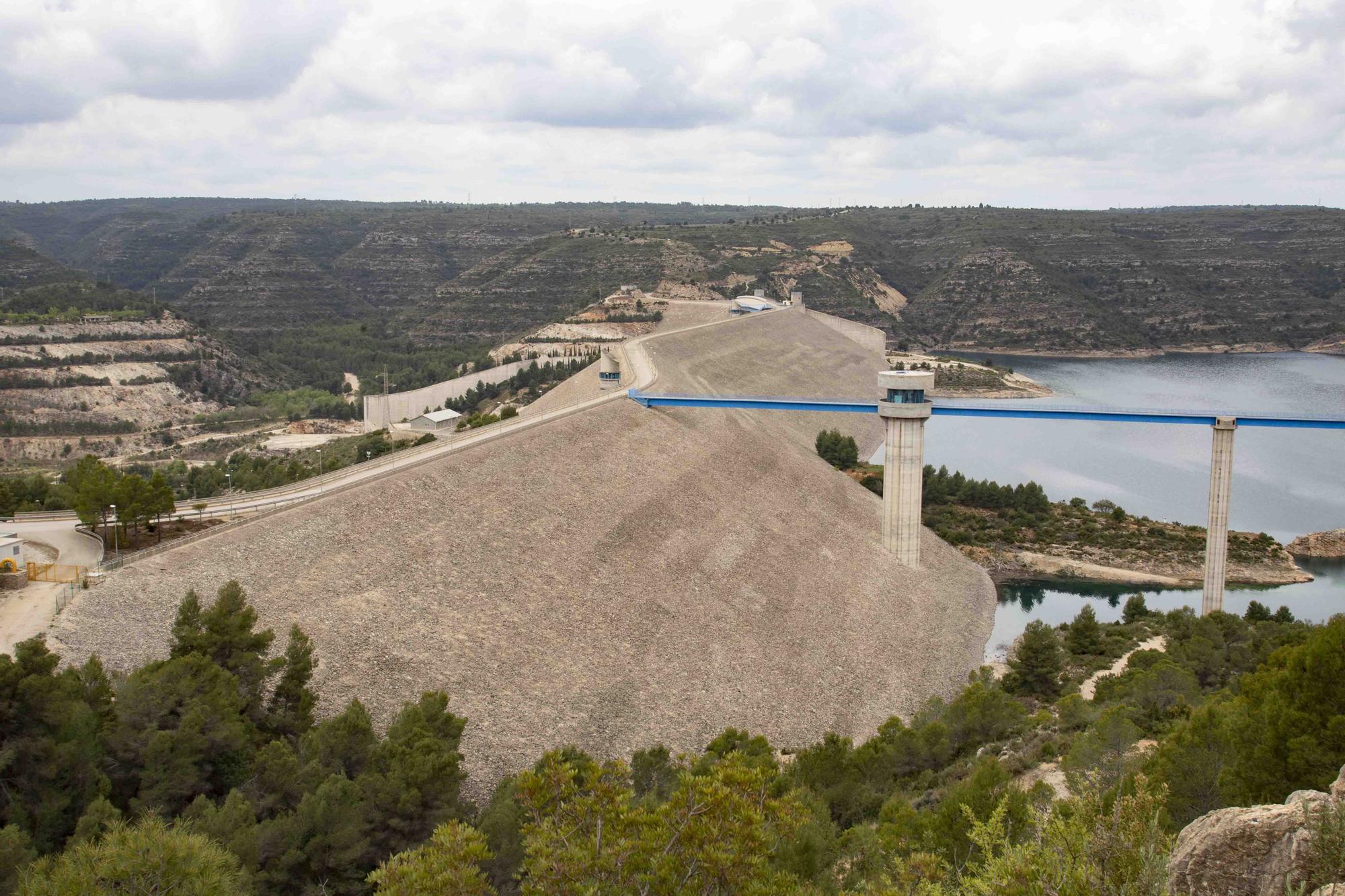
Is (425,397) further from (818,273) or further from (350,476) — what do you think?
(818,273)

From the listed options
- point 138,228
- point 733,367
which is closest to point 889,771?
point 733,367

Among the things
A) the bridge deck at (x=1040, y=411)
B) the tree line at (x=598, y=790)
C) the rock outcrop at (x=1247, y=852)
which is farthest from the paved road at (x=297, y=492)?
the rock outcrop at (x=1247, y=852)

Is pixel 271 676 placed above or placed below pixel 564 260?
below

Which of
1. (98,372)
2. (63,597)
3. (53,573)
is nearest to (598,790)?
(63,597)

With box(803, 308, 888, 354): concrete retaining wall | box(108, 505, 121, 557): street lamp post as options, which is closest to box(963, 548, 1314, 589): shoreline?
box(108, 505, 121, 557): street lamp post

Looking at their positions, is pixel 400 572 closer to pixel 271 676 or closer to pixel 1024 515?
pixel 271 676

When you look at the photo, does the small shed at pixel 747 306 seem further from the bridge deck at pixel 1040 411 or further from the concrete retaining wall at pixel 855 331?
the bridge deck at pixel 1040 411
